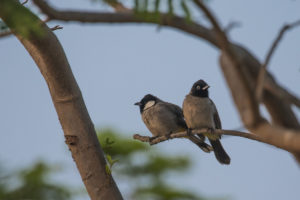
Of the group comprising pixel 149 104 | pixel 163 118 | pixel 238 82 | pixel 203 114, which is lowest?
pixel 238 82

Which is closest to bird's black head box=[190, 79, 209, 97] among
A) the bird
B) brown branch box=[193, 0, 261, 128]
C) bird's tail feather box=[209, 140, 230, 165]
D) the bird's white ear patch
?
the bird

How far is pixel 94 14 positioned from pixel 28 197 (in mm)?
3525

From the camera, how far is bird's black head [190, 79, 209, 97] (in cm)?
774

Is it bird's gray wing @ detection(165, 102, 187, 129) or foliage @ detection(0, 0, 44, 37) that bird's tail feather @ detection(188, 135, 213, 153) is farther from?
foliage @ detection(0, 0, 44, 37)

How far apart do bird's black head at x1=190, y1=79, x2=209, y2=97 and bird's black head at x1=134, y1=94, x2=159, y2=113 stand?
41.6 inches

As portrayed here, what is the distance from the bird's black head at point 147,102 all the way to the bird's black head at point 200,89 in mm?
1057

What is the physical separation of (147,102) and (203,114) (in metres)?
1.67

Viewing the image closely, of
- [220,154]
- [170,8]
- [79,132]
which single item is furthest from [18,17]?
[220,154]

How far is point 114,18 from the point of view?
2.68 metres

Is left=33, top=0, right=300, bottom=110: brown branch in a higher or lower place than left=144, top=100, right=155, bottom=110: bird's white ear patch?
lower

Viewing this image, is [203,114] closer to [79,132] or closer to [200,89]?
[200,89]

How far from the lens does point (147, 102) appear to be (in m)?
8.84

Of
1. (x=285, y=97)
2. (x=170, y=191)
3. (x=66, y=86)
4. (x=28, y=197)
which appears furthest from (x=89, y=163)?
(x=285, y=97)

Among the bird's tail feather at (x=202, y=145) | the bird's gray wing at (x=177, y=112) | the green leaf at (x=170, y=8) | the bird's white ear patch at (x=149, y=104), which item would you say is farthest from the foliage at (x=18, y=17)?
the bird's white ear patch at (x=149, y=104)
